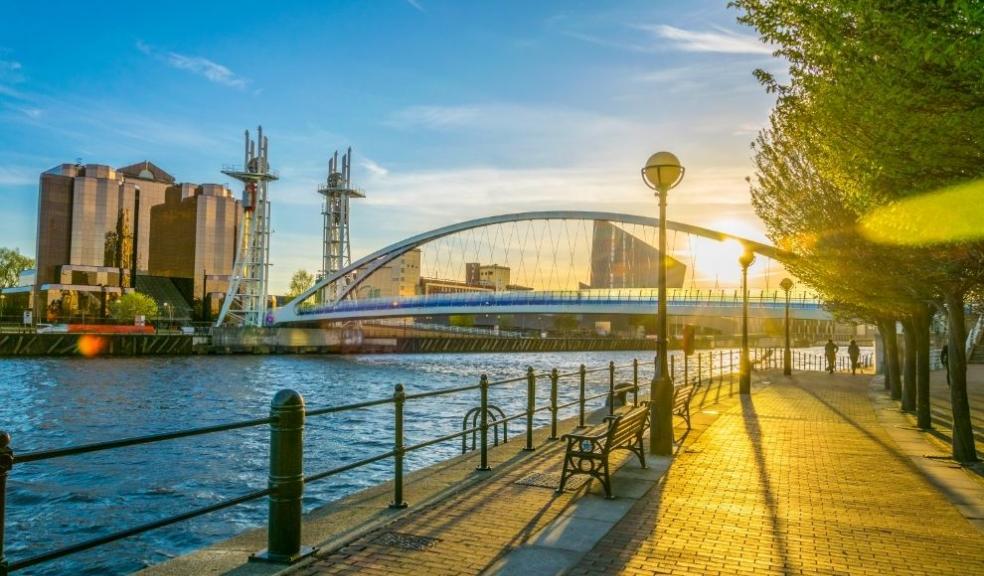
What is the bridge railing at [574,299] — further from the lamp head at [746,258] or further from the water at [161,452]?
the lamp head at [746,258]

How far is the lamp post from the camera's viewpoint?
11.2 metres

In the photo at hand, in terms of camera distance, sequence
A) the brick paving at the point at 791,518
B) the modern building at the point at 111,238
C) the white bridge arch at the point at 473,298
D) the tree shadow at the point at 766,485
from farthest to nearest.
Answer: the modern building at the point at 111,238 → the white bridge arch at the point at 473,298 → the tree shadow at the point at 766,485 → the brick paving at the point at 791,518

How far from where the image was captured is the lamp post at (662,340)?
11.2 meters

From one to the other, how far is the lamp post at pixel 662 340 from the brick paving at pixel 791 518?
47 cm

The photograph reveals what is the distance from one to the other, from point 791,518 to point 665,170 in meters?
5.96

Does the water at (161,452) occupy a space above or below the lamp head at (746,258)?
below

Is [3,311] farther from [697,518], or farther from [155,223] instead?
[697,518]

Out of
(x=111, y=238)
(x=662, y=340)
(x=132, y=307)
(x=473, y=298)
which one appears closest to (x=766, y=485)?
(x=662, y=340)

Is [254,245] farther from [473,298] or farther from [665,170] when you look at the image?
[665,170]

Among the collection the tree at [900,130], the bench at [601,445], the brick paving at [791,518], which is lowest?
the brick paving at [791,518]

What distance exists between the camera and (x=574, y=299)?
6644 centimetres

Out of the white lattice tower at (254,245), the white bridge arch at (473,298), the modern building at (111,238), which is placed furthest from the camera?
the modern building at (111,238)

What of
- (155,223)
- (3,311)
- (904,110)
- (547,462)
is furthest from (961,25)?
(155,223)

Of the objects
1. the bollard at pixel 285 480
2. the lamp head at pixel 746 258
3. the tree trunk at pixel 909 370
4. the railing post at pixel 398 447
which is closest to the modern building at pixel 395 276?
the lamp head at pixel 746 258
